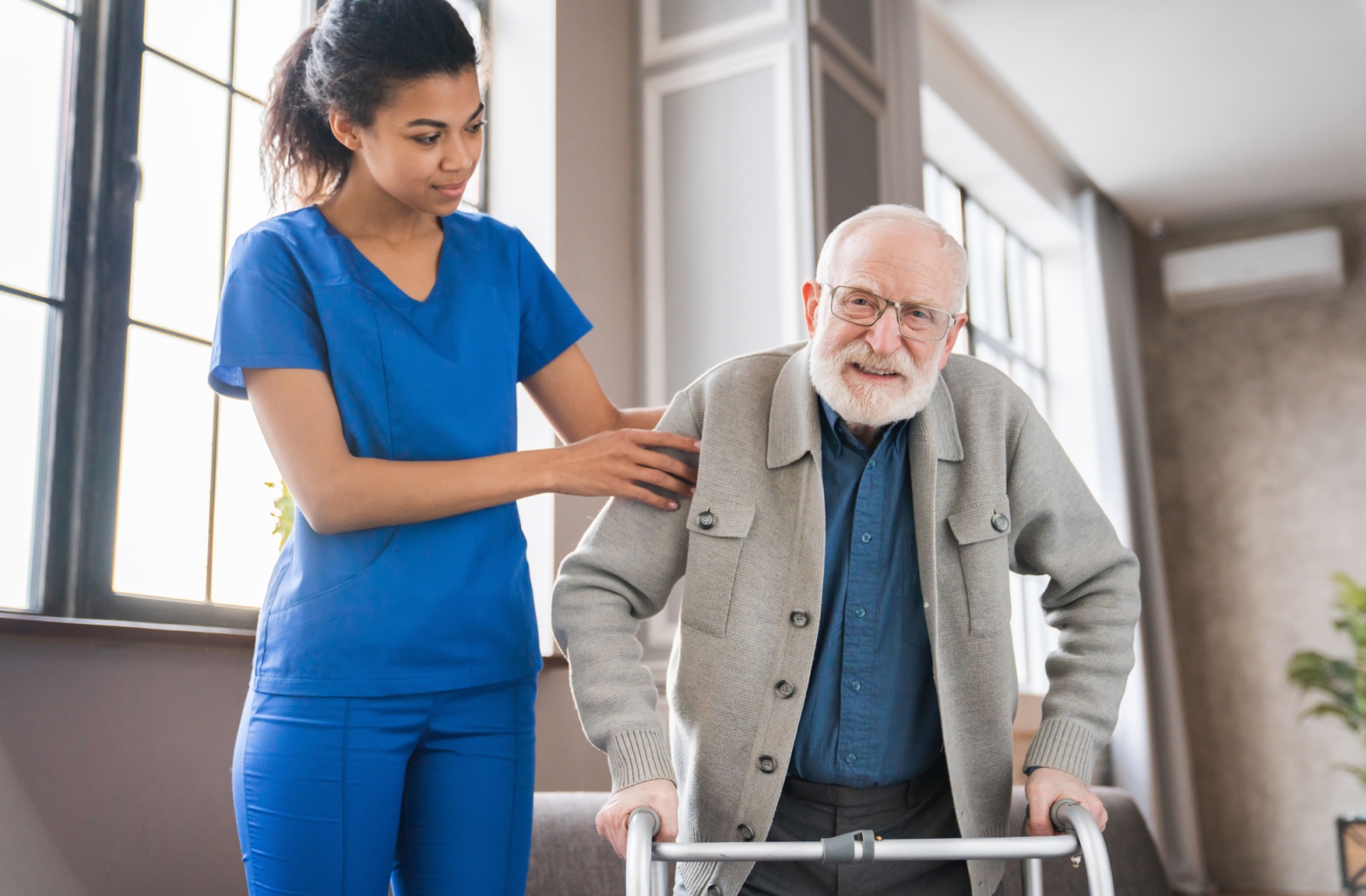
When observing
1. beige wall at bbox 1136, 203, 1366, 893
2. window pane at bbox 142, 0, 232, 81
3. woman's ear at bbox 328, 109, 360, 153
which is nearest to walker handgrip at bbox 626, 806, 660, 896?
woman's ear at bbox 328, 109, 360, 153

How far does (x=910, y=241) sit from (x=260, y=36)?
2.14 meters

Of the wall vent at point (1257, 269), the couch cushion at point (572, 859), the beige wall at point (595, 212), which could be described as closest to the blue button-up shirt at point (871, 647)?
the couch cushion at point (572, 859)

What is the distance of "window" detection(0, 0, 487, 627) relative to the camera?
2.36 meters

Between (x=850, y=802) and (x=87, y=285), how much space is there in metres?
1.86

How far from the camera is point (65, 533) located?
236 centimetres

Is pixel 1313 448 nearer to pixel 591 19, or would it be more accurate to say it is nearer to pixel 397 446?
pixel 591 19

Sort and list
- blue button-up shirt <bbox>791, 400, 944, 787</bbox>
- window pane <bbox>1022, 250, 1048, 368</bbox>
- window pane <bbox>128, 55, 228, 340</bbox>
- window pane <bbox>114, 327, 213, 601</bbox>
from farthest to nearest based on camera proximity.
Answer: window pane <bbox>1022, 250, 1048, 368</bbox>
window pane <bbox>128, 55, 228, 340</bbox>
window pane <bbox>114, 327, 213, 601</bbox>
blue button-up shirt <bbox>791, 400, 944, 787</bbox>

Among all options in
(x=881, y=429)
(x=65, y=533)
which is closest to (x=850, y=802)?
(x=881, y=429)

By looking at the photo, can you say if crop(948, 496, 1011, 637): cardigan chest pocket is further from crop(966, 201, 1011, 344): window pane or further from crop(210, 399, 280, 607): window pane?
crop(966, 201, 1011, 344): window pane

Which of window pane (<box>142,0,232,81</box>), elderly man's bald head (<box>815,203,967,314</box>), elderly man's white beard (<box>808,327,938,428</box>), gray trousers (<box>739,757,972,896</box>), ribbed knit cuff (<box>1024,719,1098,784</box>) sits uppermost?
window pane (<box>142,0,232,81</box>)

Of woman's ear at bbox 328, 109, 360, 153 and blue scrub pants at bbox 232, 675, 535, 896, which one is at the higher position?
woman's ear at bbox 328, 109, 360, 153

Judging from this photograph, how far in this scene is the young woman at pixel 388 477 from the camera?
1286 millimetres

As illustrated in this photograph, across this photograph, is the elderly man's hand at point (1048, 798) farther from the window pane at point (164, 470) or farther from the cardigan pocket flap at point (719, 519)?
the window pane at point (164, 470)

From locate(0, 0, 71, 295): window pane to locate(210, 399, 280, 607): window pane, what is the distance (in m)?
0.52
